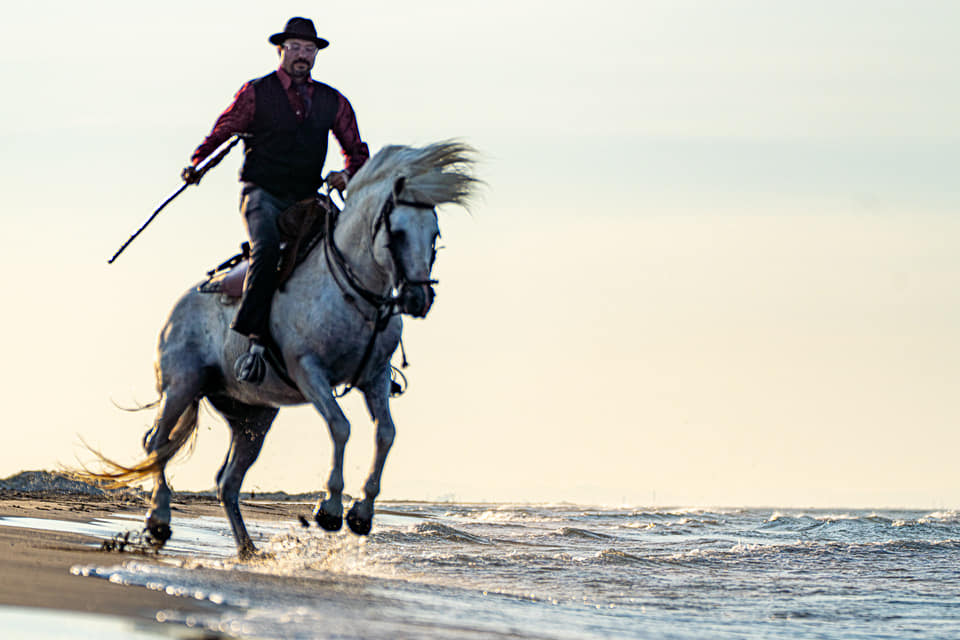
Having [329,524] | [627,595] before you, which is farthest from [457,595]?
[627,595]

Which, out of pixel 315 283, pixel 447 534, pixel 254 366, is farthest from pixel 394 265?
pixel 447 534

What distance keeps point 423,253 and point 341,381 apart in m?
1.34

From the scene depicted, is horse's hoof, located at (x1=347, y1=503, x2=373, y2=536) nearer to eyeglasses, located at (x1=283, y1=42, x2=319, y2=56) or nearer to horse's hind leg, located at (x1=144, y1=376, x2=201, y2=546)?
horse's hind leg, located at (x1=144, y1=376, x2=201, y2=546)

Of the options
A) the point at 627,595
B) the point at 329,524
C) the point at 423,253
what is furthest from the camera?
the point at 627,595

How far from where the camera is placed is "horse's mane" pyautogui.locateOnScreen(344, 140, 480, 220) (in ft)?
26.4

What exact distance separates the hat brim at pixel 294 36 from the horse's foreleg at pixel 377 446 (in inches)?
101

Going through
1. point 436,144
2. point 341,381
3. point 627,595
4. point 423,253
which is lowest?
point 627,595

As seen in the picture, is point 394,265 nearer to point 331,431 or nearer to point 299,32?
point 331,431

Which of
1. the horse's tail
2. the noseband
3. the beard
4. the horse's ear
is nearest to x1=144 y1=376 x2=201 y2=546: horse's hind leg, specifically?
the horse's tail

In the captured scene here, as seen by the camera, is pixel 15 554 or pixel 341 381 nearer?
pixel 15 554

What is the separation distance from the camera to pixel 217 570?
788 centimetres

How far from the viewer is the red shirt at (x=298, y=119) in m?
9.17

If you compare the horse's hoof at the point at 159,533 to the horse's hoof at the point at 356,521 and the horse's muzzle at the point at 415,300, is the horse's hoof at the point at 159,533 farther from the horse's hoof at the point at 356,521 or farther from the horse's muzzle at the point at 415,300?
the horse's muzzle at the point at 415,300

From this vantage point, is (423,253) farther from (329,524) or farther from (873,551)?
(873,551)
